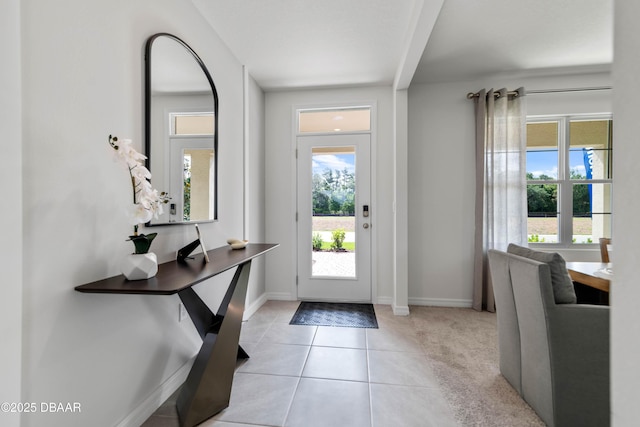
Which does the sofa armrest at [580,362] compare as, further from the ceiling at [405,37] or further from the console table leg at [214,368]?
the ceiling at [405,37]

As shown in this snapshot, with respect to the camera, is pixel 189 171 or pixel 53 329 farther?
pixel 189 171

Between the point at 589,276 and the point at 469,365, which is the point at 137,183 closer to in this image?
the point at 469,365

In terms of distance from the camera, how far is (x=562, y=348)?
1332mm

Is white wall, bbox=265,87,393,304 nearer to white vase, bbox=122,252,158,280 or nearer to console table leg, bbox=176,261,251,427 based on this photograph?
console table leg, bbox=176,261,251,427

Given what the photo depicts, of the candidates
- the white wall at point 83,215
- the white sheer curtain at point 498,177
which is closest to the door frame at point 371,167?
the white sheer curtain at point 498,177

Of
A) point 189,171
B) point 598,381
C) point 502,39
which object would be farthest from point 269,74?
point 598,381

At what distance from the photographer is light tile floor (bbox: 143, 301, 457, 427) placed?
1506mm

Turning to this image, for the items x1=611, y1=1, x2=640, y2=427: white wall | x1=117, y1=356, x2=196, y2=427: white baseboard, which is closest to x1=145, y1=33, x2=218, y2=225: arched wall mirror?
x1=117, y1=356, x2=196, y2=427: white baseboard

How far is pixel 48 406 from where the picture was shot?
101 centimetres

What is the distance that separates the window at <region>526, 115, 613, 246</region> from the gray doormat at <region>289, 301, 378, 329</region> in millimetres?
2125

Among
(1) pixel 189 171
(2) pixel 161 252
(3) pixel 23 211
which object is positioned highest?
(1) pixel 189 171

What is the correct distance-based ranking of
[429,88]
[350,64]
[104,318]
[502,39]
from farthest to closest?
[429,88] < [350,64] < [502,39] < [104,318]

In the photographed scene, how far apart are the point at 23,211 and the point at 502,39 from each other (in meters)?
3.40

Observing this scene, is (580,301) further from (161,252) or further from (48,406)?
(48,406)
